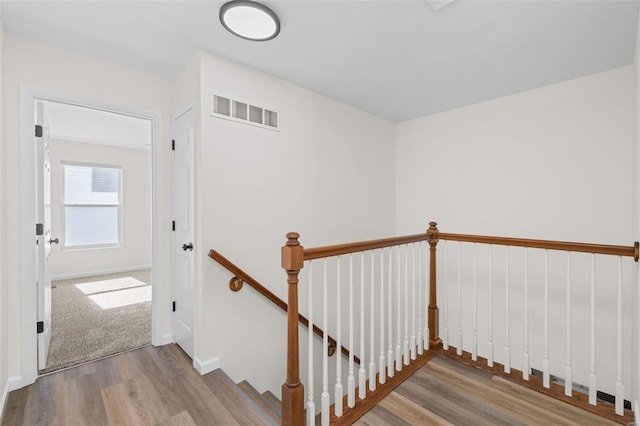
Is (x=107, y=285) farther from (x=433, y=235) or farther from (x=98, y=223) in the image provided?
(x=433, y=235)

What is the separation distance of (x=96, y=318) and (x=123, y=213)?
3.01m

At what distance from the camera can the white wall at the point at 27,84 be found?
200 centimetres

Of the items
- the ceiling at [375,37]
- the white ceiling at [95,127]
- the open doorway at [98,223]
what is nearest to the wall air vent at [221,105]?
the ceiling at [375,37]

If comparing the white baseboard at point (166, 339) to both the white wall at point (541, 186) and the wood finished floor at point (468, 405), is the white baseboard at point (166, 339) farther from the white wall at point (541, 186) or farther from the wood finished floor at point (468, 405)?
the white wall at point (541, 186)

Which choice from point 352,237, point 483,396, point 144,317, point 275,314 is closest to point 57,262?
point 144,317

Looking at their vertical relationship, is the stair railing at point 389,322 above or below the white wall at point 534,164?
below

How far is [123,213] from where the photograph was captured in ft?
19.2

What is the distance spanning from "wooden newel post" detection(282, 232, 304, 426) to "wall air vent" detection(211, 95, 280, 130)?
1.33 metres

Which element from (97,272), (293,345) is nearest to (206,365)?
(293,345)

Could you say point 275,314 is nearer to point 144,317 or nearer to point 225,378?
point 225,378

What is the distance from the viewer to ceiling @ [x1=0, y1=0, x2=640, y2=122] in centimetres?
175

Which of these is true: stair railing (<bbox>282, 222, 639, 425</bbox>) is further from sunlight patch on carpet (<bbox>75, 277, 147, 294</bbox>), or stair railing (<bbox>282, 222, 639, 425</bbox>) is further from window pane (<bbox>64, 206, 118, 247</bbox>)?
window pane (<bbox>64, 206, 118, 247</bbox>)

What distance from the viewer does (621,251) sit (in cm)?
179

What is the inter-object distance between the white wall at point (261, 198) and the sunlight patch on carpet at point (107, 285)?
332cm
